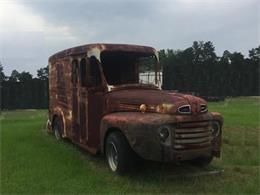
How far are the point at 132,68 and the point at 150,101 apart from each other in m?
2.62

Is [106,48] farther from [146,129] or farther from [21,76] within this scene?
[21,76]

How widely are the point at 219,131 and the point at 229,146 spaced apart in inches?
115

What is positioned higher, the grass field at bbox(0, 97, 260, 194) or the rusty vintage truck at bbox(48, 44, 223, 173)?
the rusty vintage truck at bbox(48, 44, 223, 173)

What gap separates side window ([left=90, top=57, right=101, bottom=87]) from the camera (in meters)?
8.95

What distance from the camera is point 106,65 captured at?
9445mm

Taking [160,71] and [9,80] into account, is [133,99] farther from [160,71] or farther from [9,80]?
[9,80]

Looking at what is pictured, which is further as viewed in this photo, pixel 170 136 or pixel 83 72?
pixel 83 72

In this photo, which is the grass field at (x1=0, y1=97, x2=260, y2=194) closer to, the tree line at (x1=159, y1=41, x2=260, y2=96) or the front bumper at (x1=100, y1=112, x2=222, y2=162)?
the front bumper at (x1=100, y1=112, x2=222, y2=162)

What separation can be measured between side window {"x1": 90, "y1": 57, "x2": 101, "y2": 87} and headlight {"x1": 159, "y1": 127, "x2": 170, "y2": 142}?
2.38 metres

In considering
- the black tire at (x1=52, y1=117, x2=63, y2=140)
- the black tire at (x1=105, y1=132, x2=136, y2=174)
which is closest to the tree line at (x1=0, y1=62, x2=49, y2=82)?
the black tire at (x1=52, y1=117, x2=63, y2=140)

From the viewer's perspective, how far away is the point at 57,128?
12.3 meters

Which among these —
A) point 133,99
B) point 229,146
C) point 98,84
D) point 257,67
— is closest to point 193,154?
point 133,99

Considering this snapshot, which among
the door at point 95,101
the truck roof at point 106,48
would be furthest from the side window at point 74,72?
the door at point 95,101

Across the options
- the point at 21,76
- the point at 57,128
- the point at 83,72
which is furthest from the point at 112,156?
the point at 21,76
